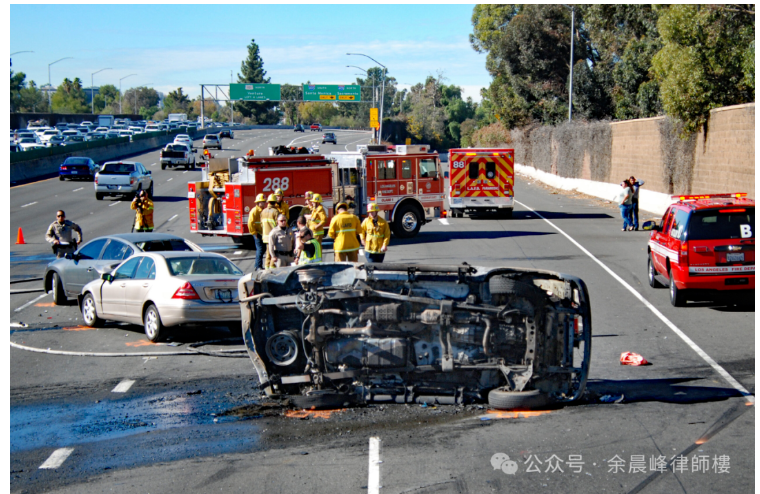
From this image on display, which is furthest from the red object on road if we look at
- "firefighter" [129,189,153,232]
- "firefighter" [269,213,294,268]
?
"firefighter" [129,189,153,232]

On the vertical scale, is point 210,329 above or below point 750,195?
below

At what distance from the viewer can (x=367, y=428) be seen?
283 inches

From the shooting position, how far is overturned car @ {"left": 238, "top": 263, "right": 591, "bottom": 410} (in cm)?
731

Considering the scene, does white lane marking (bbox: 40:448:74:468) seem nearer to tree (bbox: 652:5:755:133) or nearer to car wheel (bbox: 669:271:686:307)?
car wheel (bbox: 669:271:686:307)

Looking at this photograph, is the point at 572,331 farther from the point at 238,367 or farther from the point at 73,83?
the point at 73,83

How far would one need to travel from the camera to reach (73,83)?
614 feet

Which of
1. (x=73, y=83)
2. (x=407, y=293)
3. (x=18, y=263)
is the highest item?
(x=73, y=83)

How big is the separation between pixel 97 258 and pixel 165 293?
391cm

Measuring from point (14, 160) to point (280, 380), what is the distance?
42384 mm

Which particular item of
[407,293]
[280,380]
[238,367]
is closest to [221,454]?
[280,380]

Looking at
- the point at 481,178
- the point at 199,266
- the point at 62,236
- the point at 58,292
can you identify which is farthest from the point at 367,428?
the point at 481,178

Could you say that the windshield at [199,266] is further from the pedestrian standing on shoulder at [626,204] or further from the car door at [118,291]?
the pedestrian standing on shoulder at [626,204]

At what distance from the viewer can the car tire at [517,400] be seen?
7.32 metres

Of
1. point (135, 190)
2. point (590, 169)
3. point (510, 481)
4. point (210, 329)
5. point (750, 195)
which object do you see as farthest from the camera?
point (590, 169)
